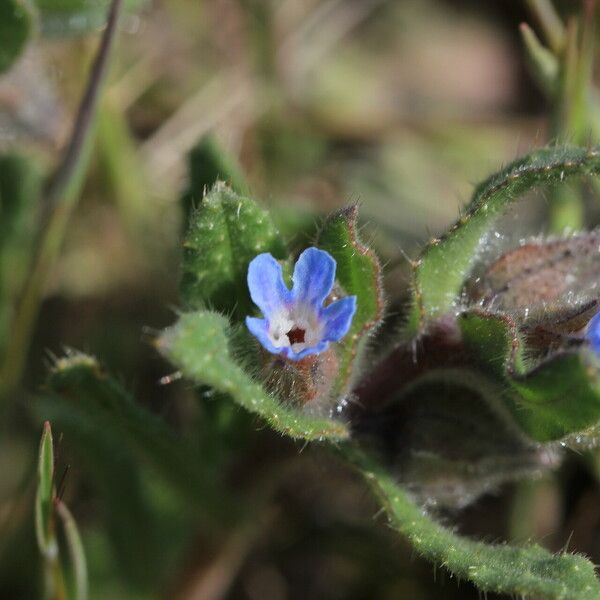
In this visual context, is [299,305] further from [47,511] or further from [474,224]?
[47,511]

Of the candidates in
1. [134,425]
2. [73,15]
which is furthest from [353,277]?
[73,15]

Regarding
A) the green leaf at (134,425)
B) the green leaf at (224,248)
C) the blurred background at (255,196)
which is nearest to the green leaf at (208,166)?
the blurred background at (255,196)

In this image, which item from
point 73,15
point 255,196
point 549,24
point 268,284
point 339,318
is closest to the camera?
point 339,318

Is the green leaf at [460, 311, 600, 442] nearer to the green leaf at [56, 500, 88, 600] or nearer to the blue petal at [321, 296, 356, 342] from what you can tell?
the blue petal at [321, 296, 356, 342]

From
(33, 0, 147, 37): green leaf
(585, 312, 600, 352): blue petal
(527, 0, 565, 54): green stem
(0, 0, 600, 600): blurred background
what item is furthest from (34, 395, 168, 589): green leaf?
(527, 0, 565, 54): green stem

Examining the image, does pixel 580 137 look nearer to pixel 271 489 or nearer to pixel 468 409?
pixel 468 409

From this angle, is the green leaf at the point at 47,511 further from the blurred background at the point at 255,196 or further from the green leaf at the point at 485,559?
the green leaf at the point at 485,559
